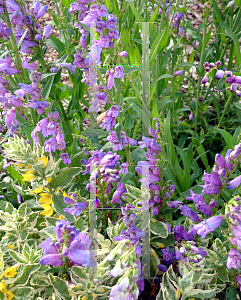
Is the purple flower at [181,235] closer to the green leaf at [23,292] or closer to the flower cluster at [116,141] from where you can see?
the flower cluster at [116,141]

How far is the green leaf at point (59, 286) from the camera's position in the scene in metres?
1.28

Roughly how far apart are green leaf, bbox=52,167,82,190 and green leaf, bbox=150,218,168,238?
0.46m

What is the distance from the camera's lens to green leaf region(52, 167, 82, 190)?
165 centimetres

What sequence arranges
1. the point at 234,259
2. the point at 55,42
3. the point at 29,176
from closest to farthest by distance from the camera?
1. the point at 234,259
2. the point at 29,176
3. the point at 55,42

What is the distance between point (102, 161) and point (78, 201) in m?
0.33

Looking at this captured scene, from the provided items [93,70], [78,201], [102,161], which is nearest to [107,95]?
[93,70]

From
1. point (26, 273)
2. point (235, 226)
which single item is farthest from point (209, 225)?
point (26, 273)

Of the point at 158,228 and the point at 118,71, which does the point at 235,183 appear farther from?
the point at 118,71

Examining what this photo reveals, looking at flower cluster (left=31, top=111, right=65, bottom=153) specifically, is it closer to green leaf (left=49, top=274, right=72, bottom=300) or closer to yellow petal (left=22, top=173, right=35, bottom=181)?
yellow petal (left=22, top=173, right=35, bottom=181)

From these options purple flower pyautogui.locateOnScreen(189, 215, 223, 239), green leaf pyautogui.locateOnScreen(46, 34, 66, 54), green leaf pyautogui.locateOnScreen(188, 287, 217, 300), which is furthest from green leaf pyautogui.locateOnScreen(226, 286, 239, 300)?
green leaf pyautogui.locateOnScreen(46, 34, 66, 54)

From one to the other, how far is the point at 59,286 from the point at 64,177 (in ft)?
1.82

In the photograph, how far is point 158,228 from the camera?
1.58 metres

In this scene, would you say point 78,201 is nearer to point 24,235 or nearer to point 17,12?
point 24,235

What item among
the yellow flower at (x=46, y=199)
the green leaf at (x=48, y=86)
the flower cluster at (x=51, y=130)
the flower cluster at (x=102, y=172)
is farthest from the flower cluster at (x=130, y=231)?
the green leaf at (x=48, y=86)
